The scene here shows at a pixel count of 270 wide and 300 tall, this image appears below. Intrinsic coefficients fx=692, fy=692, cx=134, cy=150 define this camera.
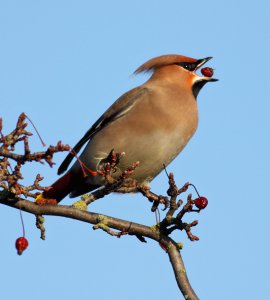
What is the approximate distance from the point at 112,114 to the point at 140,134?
17.9 inches

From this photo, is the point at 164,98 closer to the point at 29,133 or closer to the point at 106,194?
the point at 106,194

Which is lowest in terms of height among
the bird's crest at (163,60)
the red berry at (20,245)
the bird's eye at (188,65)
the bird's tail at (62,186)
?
the red berry at (20,245)

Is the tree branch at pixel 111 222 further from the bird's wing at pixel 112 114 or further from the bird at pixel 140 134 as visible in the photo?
the bird's wing at pixel 112 114

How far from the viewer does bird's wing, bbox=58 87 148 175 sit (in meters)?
4.88

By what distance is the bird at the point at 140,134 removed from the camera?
15.0ft

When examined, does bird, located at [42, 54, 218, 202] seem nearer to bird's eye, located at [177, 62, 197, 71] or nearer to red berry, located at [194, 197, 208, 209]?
bird's eye, located at [177, 62, 197, 71]

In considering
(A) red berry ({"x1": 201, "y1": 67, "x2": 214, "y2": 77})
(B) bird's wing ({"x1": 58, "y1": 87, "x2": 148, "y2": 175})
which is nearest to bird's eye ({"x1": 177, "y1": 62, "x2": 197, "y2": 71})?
(A) red berry ({"x1": 201, "y1": 67, "x2": 214, "y2": 77})

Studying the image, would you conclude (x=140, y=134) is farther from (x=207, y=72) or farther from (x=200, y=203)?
(x=200, y=203)

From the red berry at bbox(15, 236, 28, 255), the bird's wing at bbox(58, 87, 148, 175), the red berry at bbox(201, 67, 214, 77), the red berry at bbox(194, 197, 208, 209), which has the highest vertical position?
the red berry at bbox(201, 67, 214, 77)

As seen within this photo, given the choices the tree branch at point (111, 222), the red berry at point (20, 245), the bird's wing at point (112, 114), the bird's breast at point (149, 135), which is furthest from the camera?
the bird's wing at point (112, 114)

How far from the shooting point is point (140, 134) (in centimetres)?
461

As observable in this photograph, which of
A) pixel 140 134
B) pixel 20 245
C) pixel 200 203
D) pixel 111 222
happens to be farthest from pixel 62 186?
pixel 20 245

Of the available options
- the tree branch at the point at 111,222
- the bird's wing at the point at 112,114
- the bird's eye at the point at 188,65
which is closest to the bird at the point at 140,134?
the bird's wing at the point at 112,114

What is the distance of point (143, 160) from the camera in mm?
4582
